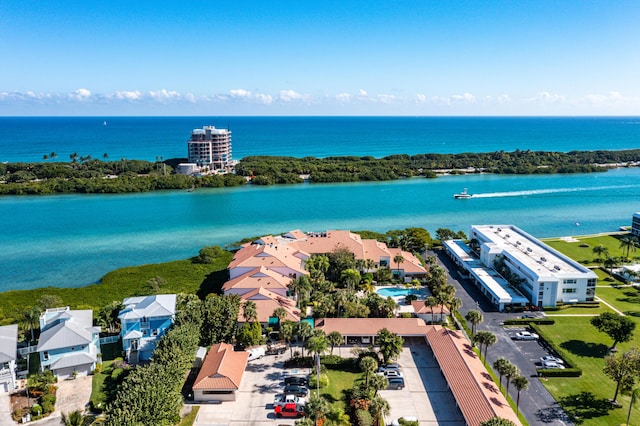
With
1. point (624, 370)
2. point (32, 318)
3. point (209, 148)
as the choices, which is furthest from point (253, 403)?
point (209, 148)

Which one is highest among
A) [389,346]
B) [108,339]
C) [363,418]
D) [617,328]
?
[617,328]

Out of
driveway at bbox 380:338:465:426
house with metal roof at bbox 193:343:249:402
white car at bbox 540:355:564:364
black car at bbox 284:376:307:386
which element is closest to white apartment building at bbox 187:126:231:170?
house with metal roof at bbox 193:343:249:402

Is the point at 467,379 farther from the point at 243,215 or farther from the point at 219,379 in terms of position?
the point at 243,215

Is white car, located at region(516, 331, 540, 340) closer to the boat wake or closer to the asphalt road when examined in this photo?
the asphalt road

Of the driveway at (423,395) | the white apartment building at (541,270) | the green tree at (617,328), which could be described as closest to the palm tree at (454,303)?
the driveway at (423,395)

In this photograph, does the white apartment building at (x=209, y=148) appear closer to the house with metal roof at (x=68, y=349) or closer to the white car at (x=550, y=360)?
the house with metal roof at (x=68, y=349)

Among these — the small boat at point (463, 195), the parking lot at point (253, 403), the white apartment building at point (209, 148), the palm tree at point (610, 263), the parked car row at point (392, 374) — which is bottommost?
the parking lot at point (253, 403)
